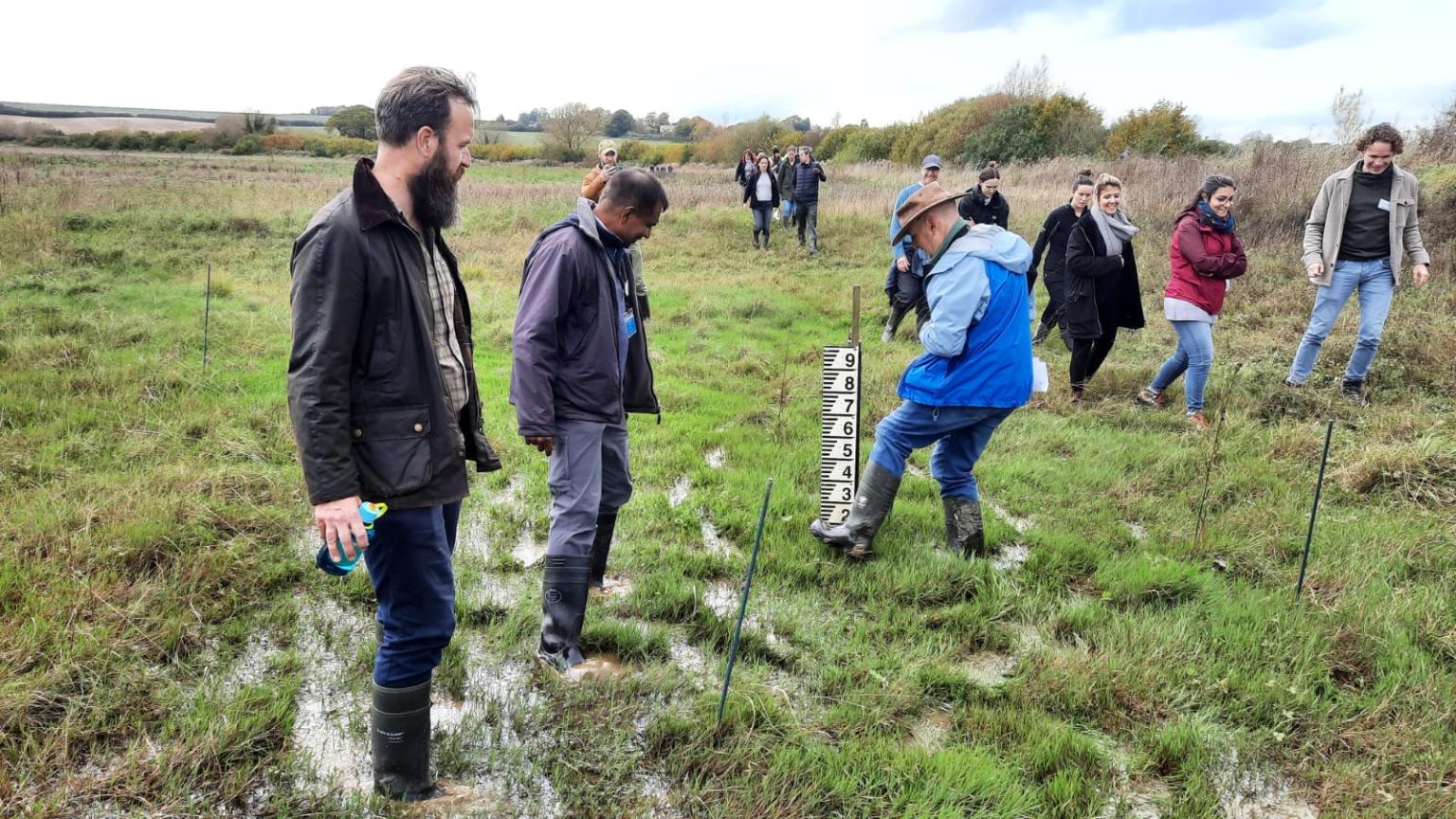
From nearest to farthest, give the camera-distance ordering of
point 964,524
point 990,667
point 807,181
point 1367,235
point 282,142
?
point 990,667, point 964,524, point 1367,235, point 807,181, point 282,142

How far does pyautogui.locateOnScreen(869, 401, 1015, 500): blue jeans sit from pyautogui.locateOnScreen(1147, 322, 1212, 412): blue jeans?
336 centimetres

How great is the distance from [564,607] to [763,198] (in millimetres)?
14297

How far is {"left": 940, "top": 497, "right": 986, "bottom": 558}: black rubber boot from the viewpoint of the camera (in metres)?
4.72

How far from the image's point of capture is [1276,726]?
130 inches

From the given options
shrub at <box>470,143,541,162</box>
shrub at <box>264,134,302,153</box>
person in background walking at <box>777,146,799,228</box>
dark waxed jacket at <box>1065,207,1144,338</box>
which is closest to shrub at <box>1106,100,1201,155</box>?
person in background walking at <box>777,146,799,228</box>

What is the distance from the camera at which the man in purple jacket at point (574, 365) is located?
3.38 metres

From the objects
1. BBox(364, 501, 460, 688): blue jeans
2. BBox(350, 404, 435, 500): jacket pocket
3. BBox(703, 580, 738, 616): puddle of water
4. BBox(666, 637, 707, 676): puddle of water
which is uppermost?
BBox(350, 404, 435, 500): jacket pocket

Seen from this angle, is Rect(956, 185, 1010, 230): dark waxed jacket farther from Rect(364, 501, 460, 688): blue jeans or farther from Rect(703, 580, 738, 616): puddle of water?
Rect(364, 501, 460, 688): blue jeans

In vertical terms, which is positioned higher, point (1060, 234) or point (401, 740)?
point (1060, 234)

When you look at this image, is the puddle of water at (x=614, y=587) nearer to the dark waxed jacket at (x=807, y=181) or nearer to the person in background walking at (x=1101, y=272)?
the person in background walking at (x=1101, y=272)

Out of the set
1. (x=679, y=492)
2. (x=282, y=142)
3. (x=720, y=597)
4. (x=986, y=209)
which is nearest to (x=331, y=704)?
(x=720, y=597)

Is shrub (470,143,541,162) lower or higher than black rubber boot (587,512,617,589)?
higher

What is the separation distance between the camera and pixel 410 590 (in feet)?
8.36

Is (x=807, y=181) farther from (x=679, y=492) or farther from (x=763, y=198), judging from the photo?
(x=679, y=492)
